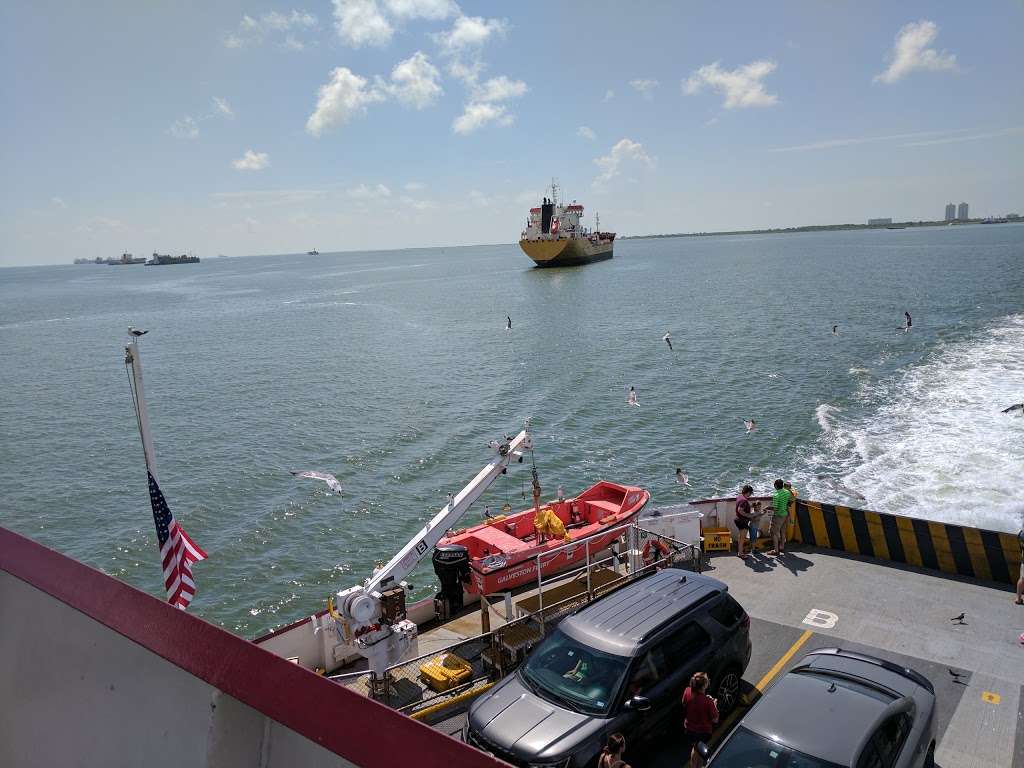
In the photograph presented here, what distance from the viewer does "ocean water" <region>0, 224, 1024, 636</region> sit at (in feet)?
74.4

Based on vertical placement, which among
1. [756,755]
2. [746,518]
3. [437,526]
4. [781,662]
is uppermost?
[437,526]

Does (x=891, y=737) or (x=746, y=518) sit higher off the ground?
(x=891, y=737)

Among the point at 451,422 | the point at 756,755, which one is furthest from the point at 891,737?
the point at 451,422

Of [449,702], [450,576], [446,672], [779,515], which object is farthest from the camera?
[779,515]

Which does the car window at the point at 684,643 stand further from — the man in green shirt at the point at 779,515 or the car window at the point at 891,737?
the man in green shirt at the point at 779,515

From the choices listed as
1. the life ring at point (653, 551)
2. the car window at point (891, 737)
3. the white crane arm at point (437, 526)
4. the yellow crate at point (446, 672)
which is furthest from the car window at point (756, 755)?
the life ring at point (653, 551)

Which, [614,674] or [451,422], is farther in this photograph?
[451,422]

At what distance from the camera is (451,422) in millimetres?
35062

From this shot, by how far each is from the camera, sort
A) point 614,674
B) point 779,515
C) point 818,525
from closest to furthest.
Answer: point 614,674 → point 779,515 → point 818,525

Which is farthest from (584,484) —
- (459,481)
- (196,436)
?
(196,436)

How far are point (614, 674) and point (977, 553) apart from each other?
345 inches

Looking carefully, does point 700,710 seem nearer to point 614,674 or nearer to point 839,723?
point 614,674

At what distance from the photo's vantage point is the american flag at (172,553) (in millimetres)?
11930

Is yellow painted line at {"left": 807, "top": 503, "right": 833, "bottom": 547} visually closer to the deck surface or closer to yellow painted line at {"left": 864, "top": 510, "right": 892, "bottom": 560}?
the deck surface
